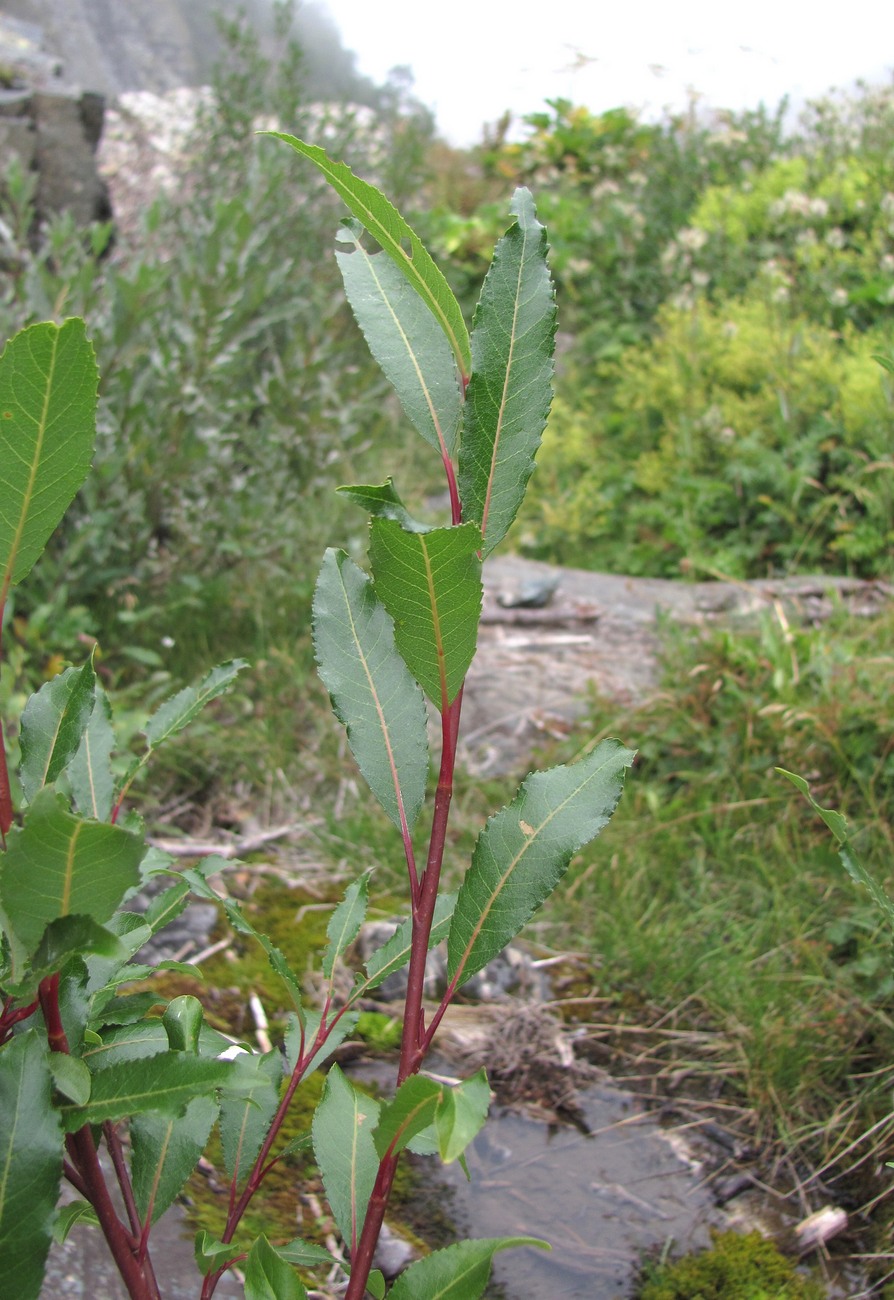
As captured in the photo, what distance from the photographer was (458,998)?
2.02 metres

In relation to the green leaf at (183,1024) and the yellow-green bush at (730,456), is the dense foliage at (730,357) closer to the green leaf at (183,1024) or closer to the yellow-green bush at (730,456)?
the yellow-green bush at (730,456)

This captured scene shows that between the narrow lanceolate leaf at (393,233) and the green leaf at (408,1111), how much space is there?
1.55ft

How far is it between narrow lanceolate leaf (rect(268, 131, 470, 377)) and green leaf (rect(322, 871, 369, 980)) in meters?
0.47

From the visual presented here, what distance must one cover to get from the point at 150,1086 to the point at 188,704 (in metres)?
0.39

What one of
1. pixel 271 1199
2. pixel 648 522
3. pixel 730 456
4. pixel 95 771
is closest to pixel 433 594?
pixel 95 771

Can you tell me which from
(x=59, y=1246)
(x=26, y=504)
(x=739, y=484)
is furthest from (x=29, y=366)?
(x=739, y=484)

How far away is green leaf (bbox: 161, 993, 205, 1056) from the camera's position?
0.73 metres

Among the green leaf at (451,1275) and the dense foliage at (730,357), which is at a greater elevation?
the dense foliage at (730,357)

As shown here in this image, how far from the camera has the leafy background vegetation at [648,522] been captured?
2053 mm

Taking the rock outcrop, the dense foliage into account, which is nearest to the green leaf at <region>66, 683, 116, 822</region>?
the dense foliage

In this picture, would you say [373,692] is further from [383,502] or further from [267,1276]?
[267,1276]

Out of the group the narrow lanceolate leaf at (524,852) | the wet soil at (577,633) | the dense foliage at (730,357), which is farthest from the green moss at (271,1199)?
the dense foliage at (730,357)

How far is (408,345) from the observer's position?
29.8 inches

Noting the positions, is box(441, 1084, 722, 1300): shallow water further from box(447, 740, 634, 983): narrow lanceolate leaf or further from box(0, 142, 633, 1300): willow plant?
box(447, 740, 634, 983): narrow lanceolate leaf
